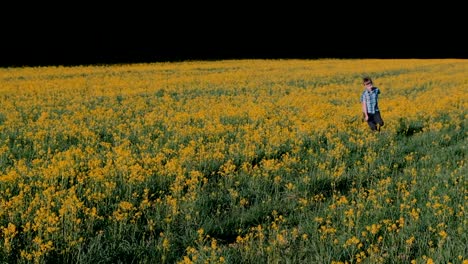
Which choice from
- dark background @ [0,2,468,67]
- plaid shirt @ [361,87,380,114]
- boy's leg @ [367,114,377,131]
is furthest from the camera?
dark background @ [0,2,468,67]

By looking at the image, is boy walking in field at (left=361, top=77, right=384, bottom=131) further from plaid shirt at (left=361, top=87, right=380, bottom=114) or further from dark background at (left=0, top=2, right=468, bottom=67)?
dark background at (left=0, top=2, right=468, bottom=67)

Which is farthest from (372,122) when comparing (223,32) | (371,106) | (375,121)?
(223,32)

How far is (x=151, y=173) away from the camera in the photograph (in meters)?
7.18

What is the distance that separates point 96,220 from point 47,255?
38.3 inches

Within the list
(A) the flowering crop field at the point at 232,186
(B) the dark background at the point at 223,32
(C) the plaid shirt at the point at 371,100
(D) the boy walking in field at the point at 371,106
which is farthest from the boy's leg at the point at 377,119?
(B) the dark background at the point at 223,32

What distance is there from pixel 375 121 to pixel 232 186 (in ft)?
16.4

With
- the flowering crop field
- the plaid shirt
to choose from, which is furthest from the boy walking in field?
the flowering crop field

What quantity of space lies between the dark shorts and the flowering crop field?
8.1 inches

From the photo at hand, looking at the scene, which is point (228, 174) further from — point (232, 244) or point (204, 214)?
point (232, 244)

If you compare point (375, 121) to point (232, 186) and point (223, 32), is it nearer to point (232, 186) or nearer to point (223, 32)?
point (232, 186)

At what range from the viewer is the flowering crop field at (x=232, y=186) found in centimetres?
502

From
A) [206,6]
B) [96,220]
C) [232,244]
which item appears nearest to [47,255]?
[96,220]

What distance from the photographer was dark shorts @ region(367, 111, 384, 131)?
1093 cm

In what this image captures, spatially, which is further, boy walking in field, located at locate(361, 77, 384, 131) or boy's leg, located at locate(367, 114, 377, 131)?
boy's leg, located at locate(367, 114, 377, 131)
